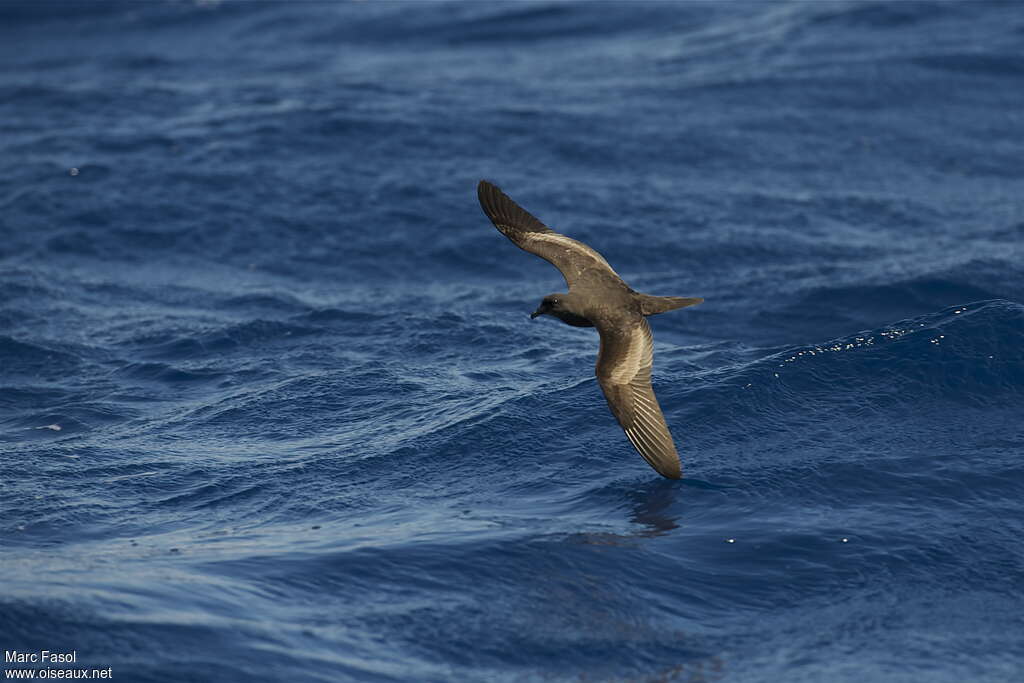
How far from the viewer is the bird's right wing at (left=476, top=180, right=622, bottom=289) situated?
10719 mm

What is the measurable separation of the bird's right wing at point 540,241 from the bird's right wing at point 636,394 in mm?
831

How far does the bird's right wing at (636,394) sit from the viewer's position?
9531 mm

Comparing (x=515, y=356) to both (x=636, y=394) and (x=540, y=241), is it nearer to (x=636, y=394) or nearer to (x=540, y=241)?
(x=540, y=241)

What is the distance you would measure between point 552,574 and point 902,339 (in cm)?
557

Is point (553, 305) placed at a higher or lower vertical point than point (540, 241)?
lower

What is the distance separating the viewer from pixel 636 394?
9.66m

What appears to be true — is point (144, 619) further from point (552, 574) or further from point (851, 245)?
point (851, 245)

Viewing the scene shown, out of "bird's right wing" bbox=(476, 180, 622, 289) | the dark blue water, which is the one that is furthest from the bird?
the dark blue water

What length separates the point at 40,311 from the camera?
16547 millimetres

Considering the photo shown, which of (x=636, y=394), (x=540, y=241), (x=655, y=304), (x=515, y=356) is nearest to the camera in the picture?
(x=636, y=394)

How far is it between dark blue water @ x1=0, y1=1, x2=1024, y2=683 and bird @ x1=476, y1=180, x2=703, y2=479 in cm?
78

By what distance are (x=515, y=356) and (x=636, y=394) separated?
5.07m

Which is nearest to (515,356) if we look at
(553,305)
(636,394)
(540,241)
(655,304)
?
(540,241)

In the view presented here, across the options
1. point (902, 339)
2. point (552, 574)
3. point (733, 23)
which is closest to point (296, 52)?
point (733, 23)
